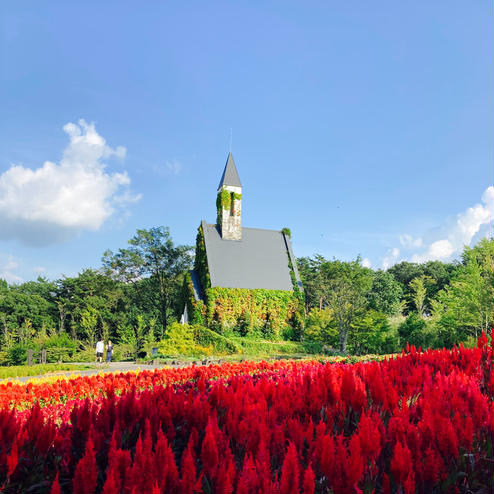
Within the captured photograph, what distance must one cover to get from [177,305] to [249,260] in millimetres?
11057

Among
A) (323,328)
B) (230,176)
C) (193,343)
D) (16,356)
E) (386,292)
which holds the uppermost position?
(230,176)

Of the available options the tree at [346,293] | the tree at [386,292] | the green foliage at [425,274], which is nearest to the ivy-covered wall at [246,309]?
the tree at [346,293]

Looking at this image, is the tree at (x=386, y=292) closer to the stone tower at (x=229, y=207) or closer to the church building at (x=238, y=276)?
the church building at (x=238, y=276)

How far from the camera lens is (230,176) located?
36812 millimetres

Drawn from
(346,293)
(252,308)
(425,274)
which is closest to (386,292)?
(425,274)

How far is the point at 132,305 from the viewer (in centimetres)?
4200

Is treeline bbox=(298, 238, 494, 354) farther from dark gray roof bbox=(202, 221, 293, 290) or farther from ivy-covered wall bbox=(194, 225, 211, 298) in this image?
ivy-covered wall bbox=(194, 225, 211, 298)

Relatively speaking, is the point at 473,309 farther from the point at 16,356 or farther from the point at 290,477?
the point at 16,356

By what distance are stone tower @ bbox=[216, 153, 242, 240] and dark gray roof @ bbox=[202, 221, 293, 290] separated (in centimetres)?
70

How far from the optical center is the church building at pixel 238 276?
30719mm

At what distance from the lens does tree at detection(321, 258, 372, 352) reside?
24172mm

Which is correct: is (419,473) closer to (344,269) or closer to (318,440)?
(318,440)

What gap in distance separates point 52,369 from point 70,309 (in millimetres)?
24434

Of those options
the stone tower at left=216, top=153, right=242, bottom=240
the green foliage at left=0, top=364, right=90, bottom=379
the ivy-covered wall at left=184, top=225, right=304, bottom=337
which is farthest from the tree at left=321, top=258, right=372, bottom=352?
the green foliage at left=0, top=364, right=90, bottom=379
